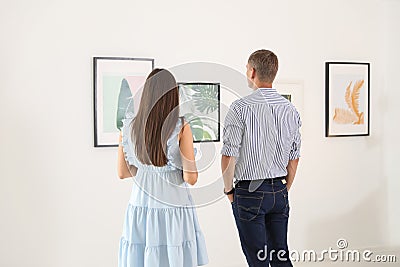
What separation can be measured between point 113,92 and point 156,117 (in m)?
1.27

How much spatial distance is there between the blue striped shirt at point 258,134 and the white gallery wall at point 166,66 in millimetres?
1288

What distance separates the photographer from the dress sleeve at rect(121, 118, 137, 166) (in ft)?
9.68

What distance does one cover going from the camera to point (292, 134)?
314 cm

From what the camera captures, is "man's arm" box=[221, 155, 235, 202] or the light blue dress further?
"man's arm" box=[221, 155, 235, 202]

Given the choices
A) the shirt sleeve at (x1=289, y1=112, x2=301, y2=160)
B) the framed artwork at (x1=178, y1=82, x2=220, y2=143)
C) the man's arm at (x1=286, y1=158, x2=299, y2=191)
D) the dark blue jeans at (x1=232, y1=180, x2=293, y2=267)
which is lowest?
the dark blue jeans at (x1=232, y1=180, x2=293, y2=267)

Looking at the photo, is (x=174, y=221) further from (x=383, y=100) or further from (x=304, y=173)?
(x=383, y=100)

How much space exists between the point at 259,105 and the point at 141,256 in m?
0.96

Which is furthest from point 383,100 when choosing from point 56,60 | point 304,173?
point 56,60

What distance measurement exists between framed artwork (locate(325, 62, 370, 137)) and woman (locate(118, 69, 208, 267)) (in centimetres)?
215

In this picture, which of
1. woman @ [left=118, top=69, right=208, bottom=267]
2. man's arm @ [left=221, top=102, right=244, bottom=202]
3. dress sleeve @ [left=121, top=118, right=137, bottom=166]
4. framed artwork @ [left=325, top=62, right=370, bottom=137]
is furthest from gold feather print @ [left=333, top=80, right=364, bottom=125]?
dress sleeve @ [left=121, top=118, right=137, bottom=166]

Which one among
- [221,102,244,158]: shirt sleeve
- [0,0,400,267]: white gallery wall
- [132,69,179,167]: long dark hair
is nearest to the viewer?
[132,69,179,167]: long dark hair

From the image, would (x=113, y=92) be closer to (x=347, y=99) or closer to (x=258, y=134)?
(x=258, y=134)

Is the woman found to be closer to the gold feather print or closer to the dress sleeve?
the dress sleeve

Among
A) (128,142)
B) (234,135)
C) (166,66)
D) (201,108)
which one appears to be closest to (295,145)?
(234,135)
